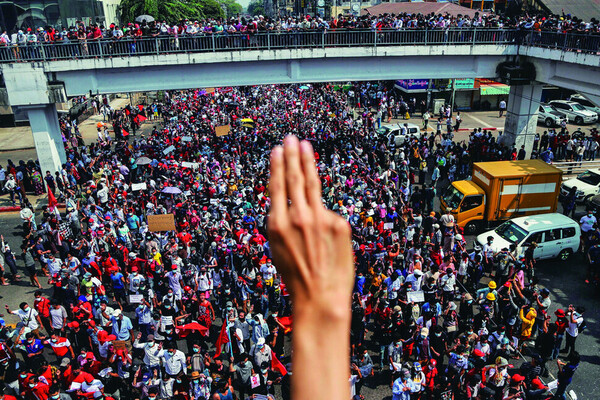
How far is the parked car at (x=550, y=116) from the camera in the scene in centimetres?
3556

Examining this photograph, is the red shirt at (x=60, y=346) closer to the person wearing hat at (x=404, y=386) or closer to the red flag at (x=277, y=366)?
the red flag at (x=277, y=366)

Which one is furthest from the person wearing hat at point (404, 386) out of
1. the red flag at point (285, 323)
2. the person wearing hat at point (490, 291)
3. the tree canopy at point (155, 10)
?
the tree canopy at point (155, 10)

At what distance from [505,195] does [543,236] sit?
8.83 ft

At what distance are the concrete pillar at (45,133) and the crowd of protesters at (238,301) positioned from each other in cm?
133

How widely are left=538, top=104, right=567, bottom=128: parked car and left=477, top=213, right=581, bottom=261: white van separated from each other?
70.6 feet

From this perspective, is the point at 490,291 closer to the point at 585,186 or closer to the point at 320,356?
the point at 585,186

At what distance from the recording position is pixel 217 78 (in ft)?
83.3

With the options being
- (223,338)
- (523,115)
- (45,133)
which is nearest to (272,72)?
(45,133)

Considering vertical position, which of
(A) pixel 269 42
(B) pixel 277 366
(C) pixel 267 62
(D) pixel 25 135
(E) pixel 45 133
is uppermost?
(A) pixel 269 42

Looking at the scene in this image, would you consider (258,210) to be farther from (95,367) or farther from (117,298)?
(95,367)

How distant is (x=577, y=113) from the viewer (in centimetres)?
3653

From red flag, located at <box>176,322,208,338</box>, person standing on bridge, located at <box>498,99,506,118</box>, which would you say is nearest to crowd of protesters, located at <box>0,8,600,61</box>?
person standing on bridge, located at <box>498,99,506,118</box>

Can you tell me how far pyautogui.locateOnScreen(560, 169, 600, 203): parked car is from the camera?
21.8 metres

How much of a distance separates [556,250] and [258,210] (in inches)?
412
